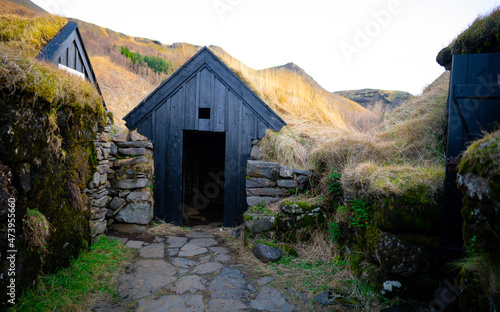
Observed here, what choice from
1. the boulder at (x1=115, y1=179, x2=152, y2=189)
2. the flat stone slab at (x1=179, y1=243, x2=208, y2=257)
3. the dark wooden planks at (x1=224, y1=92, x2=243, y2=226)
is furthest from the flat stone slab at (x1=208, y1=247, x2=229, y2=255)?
the boulder at (x1=115, y1=179, x2=152, y2=189)

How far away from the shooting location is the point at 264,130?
6234 mm

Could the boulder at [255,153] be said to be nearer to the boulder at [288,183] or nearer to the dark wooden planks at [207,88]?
the dark wooden planks at [207,88]

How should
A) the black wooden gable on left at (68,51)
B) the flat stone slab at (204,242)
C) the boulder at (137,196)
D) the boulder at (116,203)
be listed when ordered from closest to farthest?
the black wooden gable on left at (68,51)
the flat stone slab at (204,242)
the boulder at (116,203)
the boulder at (137,196)

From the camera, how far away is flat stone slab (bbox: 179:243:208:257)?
452 cm

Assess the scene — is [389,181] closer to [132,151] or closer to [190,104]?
[190,104]

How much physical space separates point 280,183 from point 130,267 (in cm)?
290

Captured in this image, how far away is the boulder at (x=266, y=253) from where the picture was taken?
13.5ft

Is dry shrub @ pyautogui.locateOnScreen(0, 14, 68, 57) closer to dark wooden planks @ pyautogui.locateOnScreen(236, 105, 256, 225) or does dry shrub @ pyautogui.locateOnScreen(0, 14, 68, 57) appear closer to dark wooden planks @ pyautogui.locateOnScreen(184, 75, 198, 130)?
dark wooden planks @ pyautogui.locateOnScreen(184, 75, 198, 130)

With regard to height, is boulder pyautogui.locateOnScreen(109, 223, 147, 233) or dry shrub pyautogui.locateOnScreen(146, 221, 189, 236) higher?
boulder pyautogui.locateOnScreen(109, 223, 147, 233)

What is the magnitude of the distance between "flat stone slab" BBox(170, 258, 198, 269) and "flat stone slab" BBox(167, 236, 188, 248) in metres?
0.66

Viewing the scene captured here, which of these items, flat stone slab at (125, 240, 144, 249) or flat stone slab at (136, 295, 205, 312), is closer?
flat stone slab at (136, 295, 205, 312)

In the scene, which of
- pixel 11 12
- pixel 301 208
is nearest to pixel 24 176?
pixel 301 208

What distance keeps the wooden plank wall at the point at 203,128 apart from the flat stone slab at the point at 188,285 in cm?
270

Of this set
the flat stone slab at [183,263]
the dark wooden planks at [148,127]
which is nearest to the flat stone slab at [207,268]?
the flat stone slab at [183,263]
